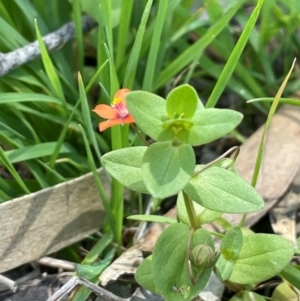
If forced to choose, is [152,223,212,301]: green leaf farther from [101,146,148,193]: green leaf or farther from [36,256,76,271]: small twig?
[36,256,76,271]: small twig

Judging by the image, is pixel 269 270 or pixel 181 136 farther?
pixel 269 270

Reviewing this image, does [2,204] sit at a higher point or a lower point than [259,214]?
higher

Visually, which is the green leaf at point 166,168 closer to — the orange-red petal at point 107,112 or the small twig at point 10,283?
the orange-red petal at point 107,112

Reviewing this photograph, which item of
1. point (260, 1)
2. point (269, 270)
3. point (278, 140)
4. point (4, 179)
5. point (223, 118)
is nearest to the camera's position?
point (223, 118)

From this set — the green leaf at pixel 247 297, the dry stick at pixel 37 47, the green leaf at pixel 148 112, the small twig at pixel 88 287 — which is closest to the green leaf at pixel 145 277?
the small twig at pixel 88 287

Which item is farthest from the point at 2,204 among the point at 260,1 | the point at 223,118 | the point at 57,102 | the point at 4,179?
the point at 260,1

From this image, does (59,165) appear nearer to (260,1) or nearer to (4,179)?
(4,179)
